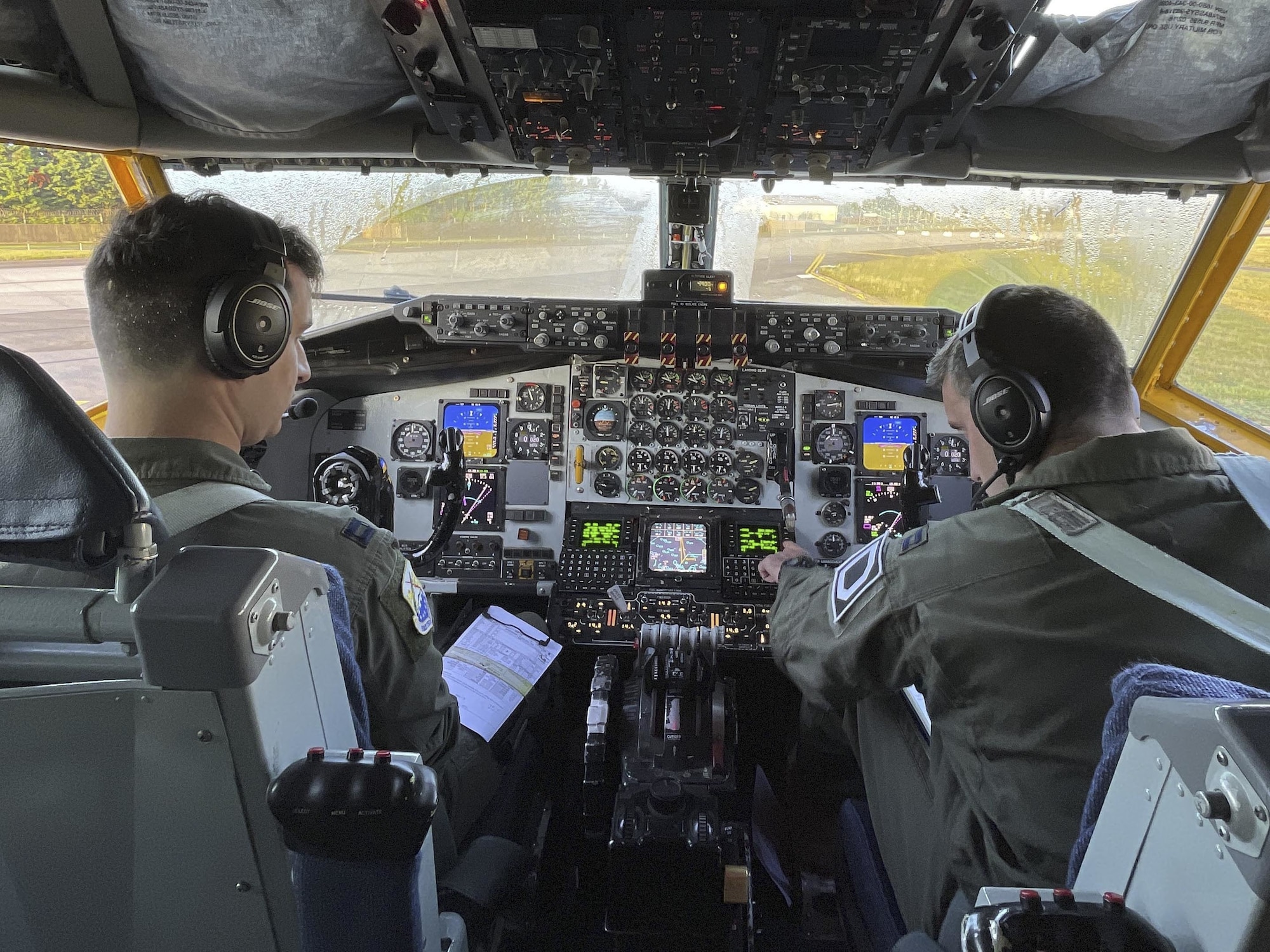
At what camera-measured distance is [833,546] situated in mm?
2875

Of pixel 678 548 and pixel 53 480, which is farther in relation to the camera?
pixel 678 548

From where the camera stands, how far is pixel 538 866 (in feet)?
6.61

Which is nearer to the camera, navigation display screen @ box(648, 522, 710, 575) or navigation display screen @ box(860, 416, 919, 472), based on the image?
navigation display screen @ box(648, 522, 710, 575)

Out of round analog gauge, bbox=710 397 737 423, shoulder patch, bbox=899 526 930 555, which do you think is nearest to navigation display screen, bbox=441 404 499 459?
round analog gauge, bbox=710 397 737 423

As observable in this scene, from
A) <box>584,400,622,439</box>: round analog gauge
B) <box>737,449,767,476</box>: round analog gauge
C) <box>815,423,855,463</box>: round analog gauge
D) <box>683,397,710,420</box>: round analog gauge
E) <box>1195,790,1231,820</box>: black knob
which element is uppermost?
<box>1195,790,1231,820</box>: black knob

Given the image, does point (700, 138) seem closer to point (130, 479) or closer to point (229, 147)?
point (229, 147)

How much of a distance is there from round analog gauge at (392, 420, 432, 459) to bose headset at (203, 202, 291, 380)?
1.68 metres

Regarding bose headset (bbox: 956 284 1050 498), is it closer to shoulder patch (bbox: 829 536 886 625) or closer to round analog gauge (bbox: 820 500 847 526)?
shoulder patch (bbox: 829 536 886 625)

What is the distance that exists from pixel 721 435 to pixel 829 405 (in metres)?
0.42

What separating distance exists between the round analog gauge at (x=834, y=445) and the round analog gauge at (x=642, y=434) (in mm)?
608

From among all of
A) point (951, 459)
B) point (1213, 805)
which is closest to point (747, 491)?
point (951, 459)

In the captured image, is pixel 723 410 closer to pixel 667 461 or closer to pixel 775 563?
pixel 667 461

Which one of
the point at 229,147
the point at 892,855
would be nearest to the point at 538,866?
the point at 892,855

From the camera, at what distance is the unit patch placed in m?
1.25
